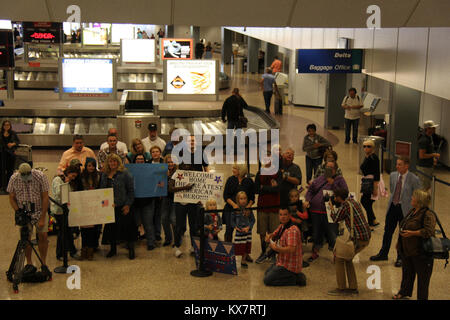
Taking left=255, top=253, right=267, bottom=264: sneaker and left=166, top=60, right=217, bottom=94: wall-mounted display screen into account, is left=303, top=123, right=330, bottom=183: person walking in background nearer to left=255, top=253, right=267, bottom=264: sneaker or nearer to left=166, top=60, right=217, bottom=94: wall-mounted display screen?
left=255, top=253, right=267, bottom=264: sneaker

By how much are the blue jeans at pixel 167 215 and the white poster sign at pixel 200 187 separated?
0.30m

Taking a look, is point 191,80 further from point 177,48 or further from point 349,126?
point 177,48

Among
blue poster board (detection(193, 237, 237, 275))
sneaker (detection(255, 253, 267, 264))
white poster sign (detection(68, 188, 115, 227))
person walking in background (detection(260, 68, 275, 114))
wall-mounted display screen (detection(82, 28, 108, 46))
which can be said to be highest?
wall-mounted display screen (detection(82, 28, 108, 46))

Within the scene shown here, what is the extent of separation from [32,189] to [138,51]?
23.2 m

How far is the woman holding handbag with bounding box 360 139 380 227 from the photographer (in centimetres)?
1106

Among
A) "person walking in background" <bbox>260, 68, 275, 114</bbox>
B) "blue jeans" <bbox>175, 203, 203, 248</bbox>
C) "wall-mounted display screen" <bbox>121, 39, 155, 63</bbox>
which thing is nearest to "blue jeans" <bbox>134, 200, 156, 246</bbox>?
"blue jeans" <bbox>175, 203, 203, 248</bbox>

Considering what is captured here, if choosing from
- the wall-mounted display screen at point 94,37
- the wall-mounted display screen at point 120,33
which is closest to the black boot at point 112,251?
the wall-mounted display screen at point 94,37

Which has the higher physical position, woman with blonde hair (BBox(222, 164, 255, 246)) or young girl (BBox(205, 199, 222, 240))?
woman with blonde hair (BBox(222, 164, 255, 246))

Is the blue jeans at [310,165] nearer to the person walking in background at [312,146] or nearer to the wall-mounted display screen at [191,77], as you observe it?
the person walking in background at [312,146]

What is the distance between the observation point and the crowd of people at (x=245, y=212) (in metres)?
8.58

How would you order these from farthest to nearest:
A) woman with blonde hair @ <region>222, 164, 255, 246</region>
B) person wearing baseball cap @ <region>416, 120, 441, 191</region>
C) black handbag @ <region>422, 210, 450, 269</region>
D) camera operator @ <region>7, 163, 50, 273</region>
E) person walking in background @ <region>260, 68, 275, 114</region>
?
1. person walking in background @ <region>260, 68, 275, 114</region>
2. person wearing baseball cap @ <region>416, 120, 441, 191</region>
3. woman with blonde hair @ <region>222, 164, 255, 246</region>
4. camera operator @ <region>7, 163, 50, 273</region>
5. black handbag @ <region>422, 210, 450, 269</region>

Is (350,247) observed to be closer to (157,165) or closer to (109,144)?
(157,165)

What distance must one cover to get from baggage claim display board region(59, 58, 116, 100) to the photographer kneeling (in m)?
12.7

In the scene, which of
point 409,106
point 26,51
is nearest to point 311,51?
point 409,106
